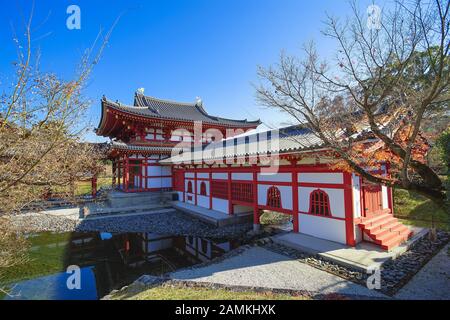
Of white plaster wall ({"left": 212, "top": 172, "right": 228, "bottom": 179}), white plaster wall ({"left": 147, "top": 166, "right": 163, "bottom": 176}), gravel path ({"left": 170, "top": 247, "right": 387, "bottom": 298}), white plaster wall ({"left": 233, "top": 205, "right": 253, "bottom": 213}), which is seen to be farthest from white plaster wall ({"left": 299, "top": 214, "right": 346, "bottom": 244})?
white plaster wall ({"left": 147, "top": 166, "right": 163, "bottom": 176})

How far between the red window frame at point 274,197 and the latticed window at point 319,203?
1445mm

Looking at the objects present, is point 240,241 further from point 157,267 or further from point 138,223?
point 138,223

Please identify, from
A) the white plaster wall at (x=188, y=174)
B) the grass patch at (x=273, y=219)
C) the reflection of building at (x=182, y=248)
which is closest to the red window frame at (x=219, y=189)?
the white plaster wall at (x=188, y=174)

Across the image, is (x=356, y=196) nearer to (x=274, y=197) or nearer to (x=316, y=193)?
(x=316, y=193)

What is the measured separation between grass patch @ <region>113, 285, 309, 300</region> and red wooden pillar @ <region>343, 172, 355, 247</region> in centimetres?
328

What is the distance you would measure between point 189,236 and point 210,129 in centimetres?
1251

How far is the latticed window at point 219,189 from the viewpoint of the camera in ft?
40.9

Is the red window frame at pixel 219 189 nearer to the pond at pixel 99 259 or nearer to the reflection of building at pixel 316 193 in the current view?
the reflection of building at pixel 316 193

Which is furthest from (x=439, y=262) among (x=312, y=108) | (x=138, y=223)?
(x=138, y=223)

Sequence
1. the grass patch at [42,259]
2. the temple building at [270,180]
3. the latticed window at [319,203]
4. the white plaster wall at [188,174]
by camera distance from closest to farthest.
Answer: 1. the grass patch at [42,259]
2. the temple building at [270,180]
3. the latticed window at [319,203]
4. the white plaster wall at [188,174]

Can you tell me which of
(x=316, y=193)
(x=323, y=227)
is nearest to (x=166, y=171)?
(x=316, y=193)

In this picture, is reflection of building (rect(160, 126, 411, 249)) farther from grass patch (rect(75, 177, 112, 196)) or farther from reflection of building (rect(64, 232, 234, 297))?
grass patch (rect(75, 177, 112, 196))
